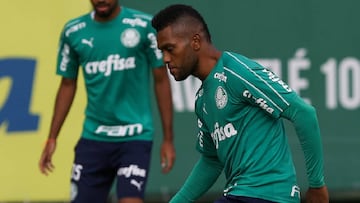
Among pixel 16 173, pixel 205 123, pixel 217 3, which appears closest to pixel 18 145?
pixel 16 173

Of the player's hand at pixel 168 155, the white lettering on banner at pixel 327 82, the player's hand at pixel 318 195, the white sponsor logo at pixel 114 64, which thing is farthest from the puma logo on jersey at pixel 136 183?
the white lettering on banner at pixel 327 82

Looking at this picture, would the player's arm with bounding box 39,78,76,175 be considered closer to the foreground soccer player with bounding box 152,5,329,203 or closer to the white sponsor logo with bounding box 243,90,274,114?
the foreground soccer player with bounding box 152,5,329,203

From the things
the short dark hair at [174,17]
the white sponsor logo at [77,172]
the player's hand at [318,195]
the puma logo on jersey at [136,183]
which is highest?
the short dark hair at [174,17]

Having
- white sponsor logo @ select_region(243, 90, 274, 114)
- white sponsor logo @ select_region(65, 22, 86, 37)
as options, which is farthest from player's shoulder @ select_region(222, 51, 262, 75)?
white sponsor logo @ select_region(65, 22, 86, 37)

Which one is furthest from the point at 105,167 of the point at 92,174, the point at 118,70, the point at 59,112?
the point at 118,70

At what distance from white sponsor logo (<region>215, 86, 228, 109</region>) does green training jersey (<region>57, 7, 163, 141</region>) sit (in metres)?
2.56

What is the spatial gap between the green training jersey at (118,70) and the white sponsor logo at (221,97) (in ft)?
8.39

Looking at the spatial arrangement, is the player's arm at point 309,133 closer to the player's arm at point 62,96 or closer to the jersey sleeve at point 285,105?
the jersey sleeve at point 285,105

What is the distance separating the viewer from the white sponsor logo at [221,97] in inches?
243

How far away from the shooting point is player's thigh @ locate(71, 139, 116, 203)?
8.76 metres

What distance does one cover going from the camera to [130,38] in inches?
344

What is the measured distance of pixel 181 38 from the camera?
6.18 meters

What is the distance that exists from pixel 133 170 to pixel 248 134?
2551 mm

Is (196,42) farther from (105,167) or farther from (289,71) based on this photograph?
(289,71)
